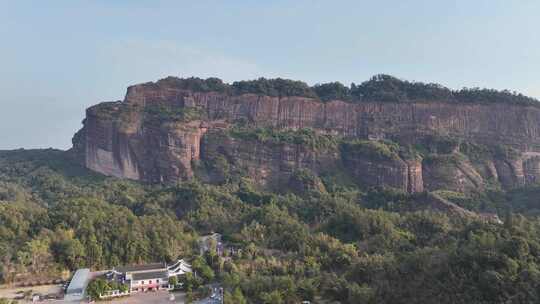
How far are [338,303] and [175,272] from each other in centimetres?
1267

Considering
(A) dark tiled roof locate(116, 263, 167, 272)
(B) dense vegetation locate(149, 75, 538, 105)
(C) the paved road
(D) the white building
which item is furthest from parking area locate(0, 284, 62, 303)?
(B) dense vegetation locate(149, 75, 538, 105)

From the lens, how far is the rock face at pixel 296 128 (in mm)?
58781

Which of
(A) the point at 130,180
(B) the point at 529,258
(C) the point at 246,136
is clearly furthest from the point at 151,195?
(B) the point at 529,258

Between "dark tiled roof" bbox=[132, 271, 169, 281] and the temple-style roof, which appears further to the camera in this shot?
the temple-style roof

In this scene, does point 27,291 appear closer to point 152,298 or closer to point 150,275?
point 150,275

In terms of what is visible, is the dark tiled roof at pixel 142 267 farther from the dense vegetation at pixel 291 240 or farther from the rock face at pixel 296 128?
the rock face at pixel 296 128

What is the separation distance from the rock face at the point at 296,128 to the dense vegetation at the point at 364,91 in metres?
1.20

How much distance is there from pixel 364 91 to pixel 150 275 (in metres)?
52.6

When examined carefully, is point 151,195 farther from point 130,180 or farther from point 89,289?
point 89,289

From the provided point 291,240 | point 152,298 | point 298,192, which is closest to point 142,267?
point 152,298

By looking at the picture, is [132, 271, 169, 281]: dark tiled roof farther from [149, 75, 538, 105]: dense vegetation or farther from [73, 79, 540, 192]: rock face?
[149, 75, 538, 105]: dense vegetation

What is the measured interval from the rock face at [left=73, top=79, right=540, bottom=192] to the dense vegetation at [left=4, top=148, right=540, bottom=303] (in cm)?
433

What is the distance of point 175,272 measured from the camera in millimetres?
30562

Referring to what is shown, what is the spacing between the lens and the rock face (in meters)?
58.8
